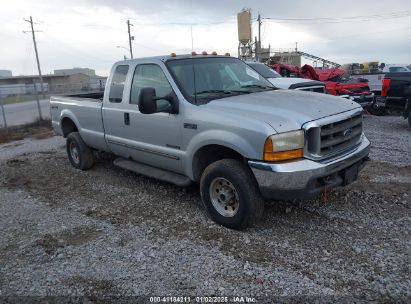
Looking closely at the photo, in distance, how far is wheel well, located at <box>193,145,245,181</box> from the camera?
442 centimetres

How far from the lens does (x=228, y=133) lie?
4070mm

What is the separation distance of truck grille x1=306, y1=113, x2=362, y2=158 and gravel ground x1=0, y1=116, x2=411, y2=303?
0.86m

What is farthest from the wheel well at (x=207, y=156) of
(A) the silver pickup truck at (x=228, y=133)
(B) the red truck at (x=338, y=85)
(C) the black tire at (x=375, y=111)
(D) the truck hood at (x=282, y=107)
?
(C) the black tire at (x=375, y=111)

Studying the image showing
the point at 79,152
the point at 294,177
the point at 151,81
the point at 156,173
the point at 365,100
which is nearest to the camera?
the point at 294,177

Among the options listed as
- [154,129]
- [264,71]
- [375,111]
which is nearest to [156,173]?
[154,129]

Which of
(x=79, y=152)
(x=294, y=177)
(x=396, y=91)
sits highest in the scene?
(x=396, y=91)

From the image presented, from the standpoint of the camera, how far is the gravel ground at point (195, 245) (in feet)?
10.8

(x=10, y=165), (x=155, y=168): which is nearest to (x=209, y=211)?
(x=155, y=168)

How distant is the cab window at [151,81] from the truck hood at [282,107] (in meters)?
0.74

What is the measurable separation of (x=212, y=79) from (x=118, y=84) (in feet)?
5.33

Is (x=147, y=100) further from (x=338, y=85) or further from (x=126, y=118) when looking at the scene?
(x=338, y=85)

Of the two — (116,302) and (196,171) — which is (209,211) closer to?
(196,171)

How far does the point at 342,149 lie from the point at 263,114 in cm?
104

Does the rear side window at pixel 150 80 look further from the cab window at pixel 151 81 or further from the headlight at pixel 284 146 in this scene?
the headlight at pixel 284 146
